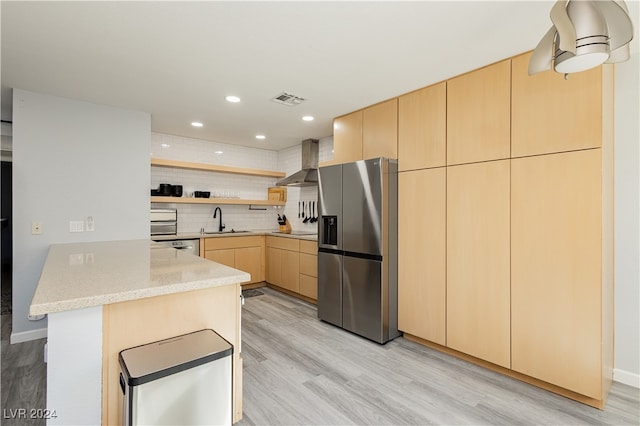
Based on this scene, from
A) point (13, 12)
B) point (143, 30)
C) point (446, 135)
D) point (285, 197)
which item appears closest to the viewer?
point (13, 12)

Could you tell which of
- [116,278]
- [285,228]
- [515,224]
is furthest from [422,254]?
[285,228]

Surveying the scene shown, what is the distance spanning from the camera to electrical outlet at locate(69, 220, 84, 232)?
3.26 meters

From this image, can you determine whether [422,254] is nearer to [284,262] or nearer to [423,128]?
[423,128]

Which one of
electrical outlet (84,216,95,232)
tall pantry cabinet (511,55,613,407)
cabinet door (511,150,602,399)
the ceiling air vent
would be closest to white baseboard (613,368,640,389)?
tall pantry cabinet (511,55,613,407)

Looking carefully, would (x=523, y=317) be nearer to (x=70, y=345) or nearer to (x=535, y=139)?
(x=535, y=139)

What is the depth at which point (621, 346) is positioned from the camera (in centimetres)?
238

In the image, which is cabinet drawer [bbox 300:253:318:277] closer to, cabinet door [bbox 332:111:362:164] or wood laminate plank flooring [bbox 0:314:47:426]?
cabinet door [bbox 332:111:362:164]

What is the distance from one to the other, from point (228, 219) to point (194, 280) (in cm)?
405

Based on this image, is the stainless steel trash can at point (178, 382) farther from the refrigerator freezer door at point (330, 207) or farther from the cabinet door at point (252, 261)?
the cabinet door at point (252, 261)

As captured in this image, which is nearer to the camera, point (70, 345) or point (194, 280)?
point (70, 345)

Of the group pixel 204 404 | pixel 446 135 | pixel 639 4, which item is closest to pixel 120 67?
pixel 204 404

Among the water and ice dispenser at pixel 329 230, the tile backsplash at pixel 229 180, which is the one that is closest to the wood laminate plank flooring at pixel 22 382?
the tile backsplash at pixel 229 180

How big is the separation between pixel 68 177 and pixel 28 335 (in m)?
1.62

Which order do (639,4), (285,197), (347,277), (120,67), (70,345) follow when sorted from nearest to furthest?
1. (70,345)
2. (639,4)
3. (120,67)
4. (347,277)
5. (285,197)
